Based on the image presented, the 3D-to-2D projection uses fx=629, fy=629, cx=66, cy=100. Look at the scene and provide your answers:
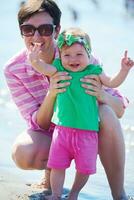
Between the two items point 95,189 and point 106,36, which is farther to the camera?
point 106,36

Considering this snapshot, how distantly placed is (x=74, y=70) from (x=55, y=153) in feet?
1.62

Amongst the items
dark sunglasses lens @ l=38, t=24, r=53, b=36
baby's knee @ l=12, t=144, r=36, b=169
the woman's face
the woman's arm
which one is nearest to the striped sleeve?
baby's knee @ l=12, t=144, r=36, b=169

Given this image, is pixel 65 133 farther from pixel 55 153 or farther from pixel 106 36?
pixel 106 36

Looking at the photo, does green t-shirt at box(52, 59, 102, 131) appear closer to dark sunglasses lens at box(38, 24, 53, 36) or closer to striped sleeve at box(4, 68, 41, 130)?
dark sunglasses lens at box(38, 24, 53, 36)

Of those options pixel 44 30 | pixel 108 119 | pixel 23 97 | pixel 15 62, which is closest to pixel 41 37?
pixel 44 30

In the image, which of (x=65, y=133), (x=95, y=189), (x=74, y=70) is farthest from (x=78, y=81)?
(x=95, y=189)

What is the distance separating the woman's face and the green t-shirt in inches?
11.1

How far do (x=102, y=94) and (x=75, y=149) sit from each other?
0.39 meters

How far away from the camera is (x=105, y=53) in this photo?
13367mm

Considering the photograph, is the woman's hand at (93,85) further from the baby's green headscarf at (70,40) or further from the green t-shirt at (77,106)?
the baby's green headscarf at (70,40)

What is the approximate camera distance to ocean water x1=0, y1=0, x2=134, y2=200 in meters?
5.44

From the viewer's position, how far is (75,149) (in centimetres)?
357

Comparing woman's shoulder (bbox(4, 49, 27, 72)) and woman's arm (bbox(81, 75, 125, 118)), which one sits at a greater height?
woman's shoulder (bbox(4, 49, 27, 72))

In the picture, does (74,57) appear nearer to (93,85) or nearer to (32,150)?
(93,85)
